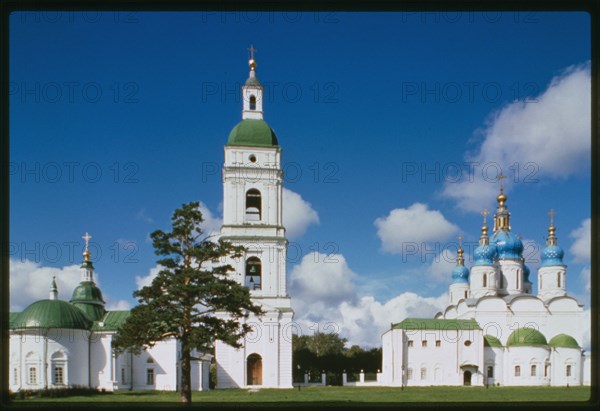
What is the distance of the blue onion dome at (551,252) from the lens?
35.2m

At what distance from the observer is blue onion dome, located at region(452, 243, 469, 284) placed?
39438 millimetres

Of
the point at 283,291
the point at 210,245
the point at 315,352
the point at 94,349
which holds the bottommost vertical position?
the point at 315,352

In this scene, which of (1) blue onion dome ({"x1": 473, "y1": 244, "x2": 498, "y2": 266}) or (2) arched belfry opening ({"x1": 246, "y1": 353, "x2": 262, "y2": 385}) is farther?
(1) blue onion dome ({"x1": 473, "y1": 244, "x2": 498, "y2": 266})

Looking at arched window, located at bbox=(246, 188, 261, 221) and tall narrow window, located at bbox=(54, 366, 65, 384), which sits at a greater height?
arched window, located at bbox=(246, 188, 261, 221)

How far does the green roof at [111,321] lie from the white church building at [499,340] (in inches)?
499

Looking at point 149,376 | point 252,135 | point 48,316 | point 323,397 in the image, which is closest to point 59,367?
point 48,316

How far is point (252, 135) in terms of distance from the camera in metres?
26.2

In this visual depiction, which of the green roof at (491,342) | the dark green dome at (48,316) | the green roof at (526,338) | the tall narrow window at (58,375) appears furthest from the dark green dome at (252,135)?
the green roof at (526,338)

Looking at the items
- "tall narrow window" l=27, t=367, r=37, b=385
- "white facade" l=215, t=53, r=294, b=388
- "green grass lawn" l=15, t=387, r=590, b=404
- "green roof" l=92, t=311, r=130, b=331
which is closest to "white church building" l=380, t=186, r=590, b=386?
"white facade" l=215, t=53, r=294, b=388

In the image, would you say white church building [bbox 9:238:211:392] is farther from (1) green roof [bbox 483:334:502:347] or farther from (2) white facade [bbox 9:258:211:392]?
(1) green roof [bbox 483:334:502:347]

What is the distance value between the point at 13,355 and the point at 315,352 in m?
17.9
